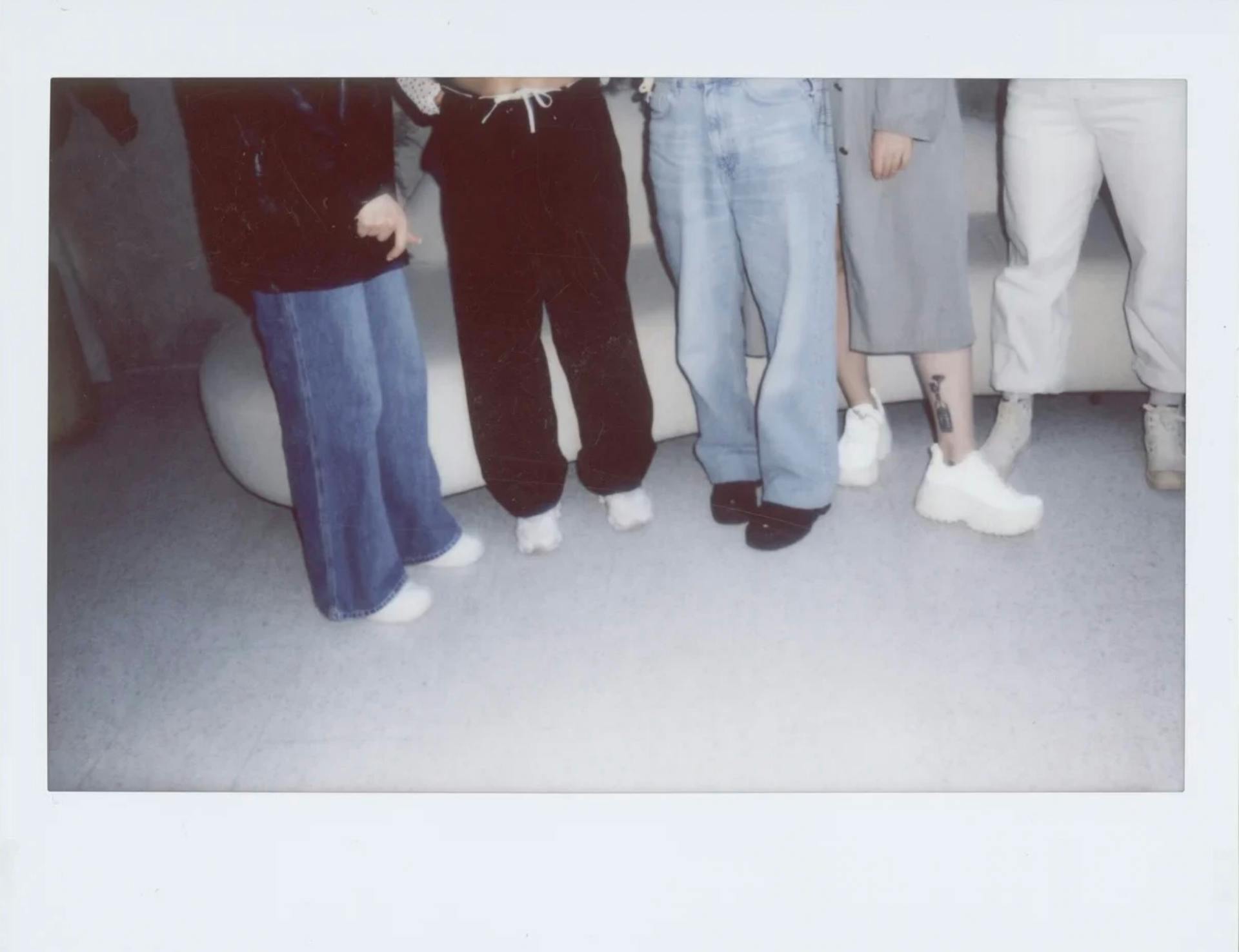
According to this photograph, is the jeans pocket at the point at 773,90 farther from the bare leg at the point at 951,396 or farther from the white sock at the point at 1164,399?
the white sock at the point at 1164,399

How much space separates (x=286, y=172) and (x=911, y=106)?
74 cm

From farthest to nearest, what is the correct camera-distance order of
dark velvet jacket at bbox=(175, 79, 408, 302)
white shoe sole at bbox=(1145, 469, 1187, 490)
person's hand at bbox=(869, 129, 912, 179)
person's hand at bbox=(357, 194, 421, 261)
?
white shoe sole at bbox=(1145, 469, 1187, 490), person's hand at bbox=(869, 129, 912, 179), person's hand at bbox=(357, 194, 421, 261), dark velvet jacket at bbox=(175, 79, 408, 302)

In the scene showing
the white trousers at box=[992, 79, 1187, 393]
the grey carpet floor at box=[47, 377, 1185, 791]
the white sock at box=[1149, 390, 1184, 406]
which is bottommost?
the grey carpet floor at box=[47, 377, 1185, 791]

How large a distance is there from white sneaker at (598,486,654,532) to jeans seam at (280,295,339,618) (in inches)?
14.9

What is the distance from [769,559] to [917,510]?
0.27 m

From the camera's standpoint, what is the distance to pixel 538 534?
1449 millimetres

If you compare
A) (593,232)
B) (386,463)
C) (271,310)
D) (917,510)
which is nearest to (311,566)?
(386,463)

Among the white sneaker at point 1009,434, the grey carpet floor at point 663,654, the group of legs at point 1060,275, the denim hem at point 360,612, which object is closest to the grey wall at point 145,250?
the grey carpet floor at point 663,654

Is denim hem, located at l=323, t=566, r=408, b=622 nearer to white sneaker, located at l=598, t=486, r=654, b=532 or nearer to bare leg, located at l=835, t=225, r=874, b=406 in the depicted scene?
white sneaker, located at l=598, t=486, r=654, b=532

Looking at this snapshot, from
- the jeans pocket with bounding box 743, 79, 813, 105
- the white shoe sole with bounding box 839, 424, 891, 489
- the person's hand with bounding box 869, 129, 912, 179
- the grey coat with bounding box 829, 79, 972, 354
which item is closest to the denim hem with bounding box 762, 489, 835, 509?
the white shoe sole with bounding box 839, 424, 891, 489

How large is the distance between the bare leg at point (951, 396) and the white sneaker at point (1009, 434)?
0.09 metres

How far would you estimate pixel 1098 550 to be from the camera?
51.4 inches

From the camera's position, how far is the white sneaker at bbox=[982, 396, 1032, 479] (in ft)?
4.91
